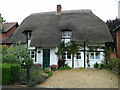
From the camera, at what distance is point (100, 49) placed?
1781 cm

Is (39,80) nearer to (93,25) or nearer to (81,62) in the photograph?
(81,62)

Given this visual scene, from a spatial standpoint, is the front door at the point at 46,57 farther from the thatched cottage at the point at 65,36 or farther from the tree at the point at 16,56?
the tree at the point at 16,56

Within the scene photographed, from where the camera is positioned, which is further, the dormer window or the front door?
the front door

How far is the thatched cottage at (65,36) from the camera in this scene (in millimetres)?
17297

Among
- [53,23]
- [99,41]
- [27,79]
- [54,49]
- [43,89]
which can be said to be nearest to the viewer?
[43,89]

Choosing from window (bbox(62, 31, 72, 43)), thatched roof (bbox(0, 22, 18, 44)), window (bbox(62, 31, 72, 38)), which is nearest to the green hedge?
window (bbox(62, 31, 72, 43))

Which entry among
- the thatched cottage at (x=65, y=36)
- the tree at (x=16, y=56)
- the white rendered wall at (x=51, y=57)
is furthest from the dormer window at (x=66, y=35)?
the tree at (x=16, y=56)

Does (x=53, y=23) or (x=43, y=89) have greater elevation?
(x=53, y=23)

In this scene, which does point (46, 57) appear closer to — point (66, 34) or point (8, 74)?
point (66, 34)

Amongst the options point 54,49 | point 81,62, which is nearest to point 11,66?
point 54,49

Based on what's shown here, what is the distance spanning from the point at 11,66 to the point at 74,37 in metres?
9.09

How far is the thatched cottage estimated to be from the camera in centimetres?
1730

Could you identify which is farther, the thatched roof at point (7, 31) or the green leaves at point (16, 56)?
the thatched roof at point (7, 31)

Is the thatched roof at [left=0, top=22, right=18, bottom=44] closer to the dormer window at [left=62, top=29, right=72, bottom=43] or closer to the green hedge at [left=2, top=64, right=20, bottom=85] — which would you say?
the dormer window at [left=62, top=29, right=72, bottom=43]
